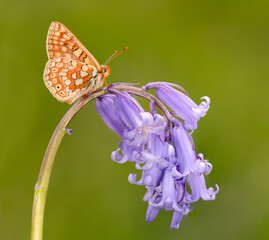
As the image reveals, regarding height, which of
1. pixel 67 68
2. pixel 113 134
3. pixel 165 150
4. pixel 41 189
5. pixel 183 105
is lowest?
pixel 41 189

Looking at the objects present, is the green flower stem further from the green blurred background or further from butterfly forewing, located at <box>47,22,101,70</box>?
the green blurred background

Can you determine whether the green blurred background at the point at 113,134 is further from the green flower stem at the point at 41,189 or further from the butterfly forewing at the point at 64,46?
the butterfly forewing at the point at 64,46

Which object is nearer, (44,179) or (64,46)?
(44,179)

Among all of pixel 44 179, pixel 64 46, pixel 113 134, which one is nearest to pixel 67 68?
pixel 64 46

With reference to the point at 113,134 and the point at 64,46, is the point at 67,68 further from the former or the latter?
the point at 113,134

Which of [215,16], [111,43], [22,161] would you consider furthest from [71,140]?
[215,16]

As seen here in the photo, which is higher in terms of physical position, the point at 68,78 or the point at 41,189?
the point at 68,78

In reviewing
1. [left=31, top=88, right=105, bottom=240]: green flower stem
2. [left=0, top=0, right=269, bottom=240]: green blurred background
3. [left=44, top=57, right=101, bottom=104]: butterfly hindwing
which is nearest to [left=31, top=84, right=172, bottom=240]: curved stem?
[left=31, top=88, right=105, bottom=240]: green flower stem

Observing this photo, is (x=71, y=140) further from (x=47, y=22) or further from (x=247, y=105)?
(x=247, y=105)
